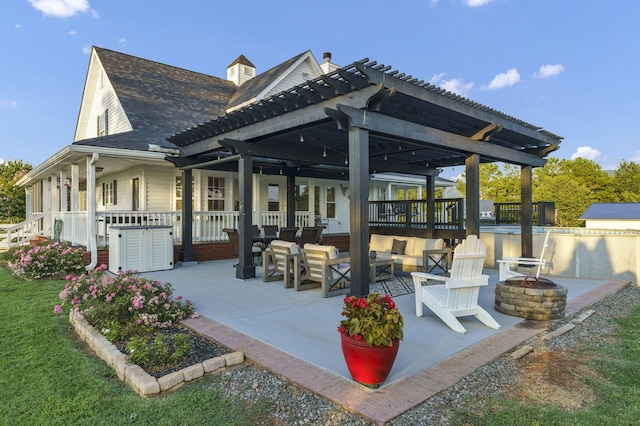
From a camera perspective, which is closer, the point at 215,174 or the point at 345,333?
the point at 345,333

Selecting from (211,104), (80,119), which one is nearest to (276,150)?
(211,104)

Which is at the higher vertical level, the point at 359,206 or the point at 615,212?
the point at 359,206

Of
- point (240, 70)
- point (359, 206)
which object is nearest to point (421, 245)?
point (359, 206)

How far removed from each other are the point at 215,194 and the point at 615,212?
21.2 metres

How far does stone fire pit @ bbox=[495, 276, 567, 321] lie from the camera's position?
4922mm

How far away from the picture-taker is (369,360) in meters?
2.85

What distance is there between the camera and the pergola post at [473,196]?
8062 millimetres

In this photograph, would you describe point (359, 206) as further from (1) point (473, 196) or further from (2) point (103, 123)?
(2) point (103, 123)

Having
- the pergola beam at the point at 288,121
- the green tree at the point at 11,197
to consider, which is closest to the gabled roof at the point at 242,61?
the pergola beam at the point at 288,121

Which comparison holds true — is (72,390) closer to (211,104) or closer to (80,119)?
(211,104)

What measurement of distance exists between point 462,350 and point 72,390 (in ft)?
11.7

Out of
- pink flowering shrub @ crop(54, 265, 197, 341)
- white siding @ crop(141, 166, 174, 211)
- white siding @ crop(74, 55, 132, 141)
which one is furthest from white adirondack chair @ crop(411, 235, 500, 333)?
white siding @ crop(74, 55, 132, 141)

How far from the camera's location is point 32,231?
15922 millimetres

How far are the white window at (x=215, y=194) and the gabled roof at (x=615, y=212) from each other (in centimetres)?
1991
